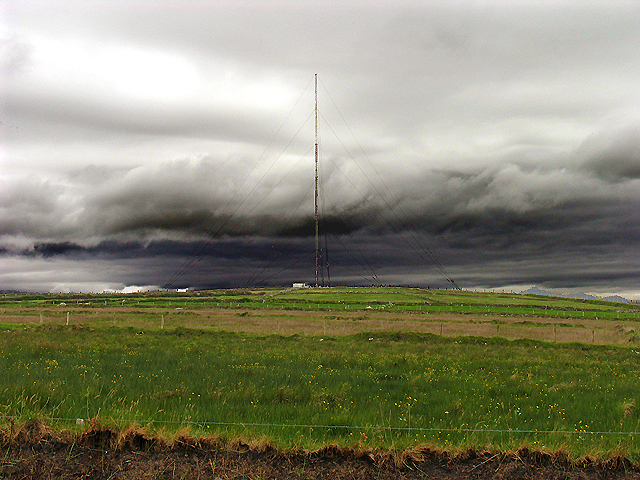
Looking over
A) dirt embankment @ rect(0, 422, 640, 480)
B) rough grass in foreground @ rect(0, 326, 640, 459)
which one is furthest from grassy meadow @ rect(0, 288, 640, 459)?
dirt embankment @ rect(0, 422, 640, 480)

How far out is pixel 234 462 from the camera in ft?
30.1

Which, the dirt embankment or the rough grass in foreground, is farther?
the rough grass in foreground

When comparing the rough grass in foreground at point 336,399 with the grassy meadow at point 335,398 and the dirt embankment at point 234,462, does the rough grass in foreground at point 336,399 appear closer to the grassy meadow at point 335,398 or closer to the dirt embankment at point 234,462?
the grassy meadow at point 335,398

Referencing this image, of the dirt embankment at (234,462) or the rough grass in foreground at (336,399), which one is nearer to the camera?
the dirt embankment at (234,462)

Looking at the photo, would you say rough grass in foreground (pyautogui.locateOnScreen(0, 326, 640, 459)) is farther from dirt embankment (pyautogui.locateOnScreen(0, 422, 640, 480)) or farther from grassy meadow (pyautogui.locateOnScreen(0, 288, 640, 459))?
dirt embankment (pyautogui.locateOnScreen(0, 422, 640, 480))

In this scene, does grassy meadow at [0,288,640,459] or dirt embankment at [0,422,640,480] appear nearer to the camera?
dirt embankment at [0,422,640,480]

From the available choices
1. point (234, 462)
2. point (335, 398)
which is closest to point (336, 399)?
point (335, 398)

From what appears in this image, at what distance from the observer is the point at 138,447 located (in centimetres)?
970

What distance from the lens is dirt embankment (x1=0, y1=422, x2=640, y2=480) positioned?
8.86m

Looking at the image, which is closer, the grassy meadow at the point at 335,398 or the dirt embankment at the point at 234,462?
the dirt embankment at the point at 234,462

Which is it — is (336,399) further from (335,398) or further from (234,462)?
(234,462)

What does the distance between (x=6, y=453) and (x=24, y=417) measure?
155 cm

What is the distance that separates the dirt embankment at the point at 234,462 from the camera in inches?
349

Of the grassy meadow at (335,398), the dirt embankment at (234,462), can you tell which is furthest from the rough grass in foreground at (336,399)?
the dirt embankment at (234,462)
